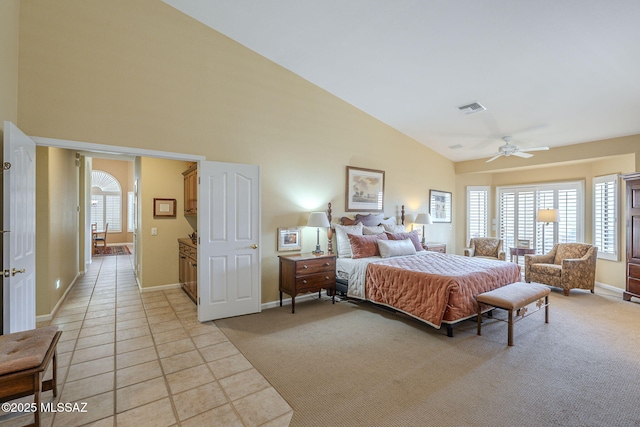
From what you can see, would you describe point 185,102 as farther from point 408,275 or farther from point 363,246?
point 408,275

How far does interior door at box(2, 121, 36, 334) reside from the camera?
7.39 feet

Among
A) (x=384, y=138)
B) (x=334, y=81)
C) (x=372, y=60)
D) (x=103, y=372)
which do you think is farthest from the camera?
(x=384, y=138)

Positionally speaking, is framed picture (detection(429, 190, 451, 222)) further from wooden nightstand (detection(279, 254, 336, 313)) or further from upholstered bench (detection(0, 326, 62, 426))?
upholstered bench (detection(0, 326, 62, 426))

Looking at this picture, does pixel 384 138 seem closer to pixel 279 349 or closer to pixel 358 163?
pixel 358 163

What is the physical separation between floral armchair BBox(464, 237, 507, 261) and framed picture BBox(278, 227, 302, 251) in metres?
4.31

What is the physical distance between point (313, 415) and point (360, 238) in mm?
3094

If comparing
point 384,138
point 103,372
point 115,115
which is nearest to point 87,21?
point 115,115

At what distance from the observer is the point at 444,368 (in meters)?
2.72

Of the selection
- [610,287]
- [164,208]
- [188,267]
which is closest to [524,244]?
[610,287]

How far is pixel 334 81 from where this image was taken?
4.76 m

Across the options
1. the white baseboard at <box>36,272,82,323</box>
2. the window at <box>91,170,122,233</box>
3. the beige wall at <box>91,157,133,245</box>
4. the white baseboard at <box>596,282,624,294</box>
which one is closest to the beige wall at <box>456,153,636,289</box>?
the white baseboard at <box>596,282,624,294</box>

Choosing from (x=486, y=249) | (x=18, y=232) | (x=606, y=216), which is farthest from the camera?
(x=486, y=249)

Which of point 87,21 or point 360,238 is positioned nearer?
point 87,21

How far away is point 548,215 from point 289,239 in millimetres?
5666
